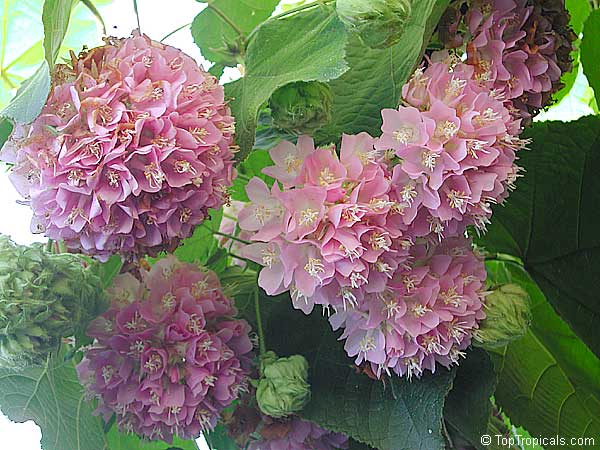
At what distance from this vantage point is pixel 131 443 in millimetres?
493

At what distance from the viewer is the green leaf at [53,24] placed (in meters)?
0.37

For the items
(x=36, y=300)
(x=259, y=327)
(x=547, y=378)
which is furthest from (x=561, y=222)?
(x=36, y=300)

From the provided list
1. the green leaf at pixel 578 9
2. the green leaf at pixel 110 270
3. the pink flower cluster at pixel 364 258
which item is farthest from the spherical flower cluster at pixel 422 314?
the green leaf at pixel 578 9

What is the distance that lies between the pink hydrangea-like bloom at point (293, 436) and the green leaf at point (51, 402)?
97mm

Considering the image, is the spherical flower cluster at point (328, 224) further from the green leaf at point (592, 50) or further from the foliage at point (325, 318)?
the green leaf at point (592, 50)

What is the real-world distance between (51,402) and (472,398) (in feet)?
0.74

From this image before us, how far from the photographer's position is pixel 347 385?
0.45m

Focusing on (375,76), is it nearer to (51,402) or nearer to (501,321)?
(501,321)

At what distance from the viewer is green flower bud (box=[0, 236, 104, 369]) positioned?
0.38m

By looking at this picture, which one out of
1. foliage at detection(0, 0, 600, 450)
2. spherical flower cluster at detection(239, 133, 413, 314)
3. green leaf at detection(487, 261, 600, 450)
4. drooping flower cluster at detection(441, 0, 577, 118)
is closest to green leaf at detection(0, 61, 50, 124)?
foliage at detection(0, 0, 600, 450)

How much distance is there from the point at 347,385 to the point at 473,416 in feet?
0.22

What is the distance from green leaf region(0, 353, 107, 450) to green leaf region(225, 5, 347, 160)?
16 centimetres

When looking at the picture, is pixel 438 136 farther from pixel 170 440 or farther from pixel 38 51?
pixel 38 51

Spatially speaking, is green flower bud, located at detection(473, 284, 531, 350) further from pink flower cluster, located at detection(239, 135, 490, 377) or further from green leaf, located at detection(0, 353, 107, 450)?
green leaf, located at detection(0, 353, 107, 450)
